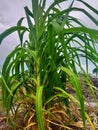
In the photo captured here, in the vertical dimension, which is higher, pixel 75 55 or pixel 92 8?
pixel 92 8

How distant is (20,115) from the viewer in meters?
2.61

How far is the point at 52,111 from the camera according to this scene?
2.37 meters

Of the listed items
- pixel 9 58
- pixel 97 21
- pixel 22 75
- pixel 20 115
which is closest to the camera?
pixel 97 21

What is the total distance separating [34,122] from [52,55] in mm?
403

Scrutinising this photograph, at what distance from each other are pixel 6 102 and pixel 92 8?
72cm

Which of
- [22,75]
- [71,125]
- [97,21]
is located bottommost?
[71,125]

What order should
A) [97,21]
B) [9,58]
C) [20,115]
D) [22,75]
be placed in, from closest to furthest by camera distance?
[97,21], [9,58], [22,75], [20,115]

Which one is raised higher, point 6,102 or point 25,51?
point 25,51

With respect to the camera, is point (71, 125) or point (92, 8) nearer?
point (92, 8)

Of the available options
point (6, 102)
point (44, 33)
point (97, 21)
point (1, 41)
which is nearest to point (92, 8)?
point (97, 21)

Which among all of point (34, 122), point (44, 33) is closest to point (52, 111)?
point (34, 122)

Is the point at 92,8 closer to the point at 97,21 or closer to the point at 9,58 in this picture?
the point at 97,21

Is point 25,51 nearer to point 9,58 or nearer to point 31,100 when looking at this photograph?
point 9,58

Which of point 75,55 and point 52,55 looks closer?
point 52,55
